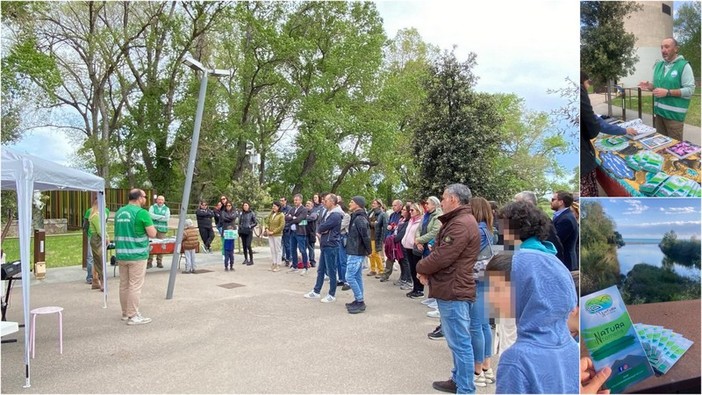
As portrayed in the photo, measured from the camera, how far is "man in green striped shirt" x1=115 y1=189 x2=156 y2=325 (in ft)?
20.1

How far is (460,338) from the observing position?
3.69 meters

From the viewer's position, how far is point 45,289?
8.78 metres

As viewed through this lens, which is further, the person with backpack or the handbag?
the handbag

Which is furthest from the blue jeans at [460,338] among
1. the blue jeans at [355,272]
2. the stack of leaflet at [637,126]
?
the blue jeans at [355,272]

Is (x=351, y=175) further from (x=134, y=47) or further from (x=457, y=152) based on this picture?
(x=457, y=152)

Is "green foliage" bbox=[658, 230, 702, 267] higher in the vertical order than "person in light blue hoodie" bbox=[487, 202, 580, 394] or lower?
higher

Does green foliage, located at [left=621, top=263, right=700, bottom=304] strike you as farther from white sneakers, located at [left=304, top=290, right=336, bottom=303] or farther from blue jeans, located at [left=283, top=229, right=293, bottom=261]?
blue jeans, located at [left=283, top=229, right=293, bottom=261]

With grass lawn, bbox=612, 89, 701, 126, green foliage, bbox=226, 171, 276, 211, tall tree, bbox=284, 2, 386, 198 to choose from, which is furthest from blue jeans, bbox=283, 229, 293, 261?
tall tree, bbox=284, 2, 386, 198

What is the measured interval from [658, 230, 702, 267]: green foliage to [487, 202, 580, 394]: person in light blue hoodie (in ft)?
3.31

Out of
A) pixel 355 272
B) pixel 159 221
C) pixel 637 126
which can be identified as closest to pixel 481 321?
pixel 637 126

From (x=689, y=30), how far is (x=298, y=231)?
29.5 feet

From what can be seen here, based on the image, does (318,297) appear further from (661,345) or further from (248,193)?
(248,193)

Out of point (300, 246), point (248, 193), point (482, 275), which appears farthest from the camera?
point (248, 193)

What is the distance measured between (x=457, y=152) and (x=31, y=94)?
21.5 meters
